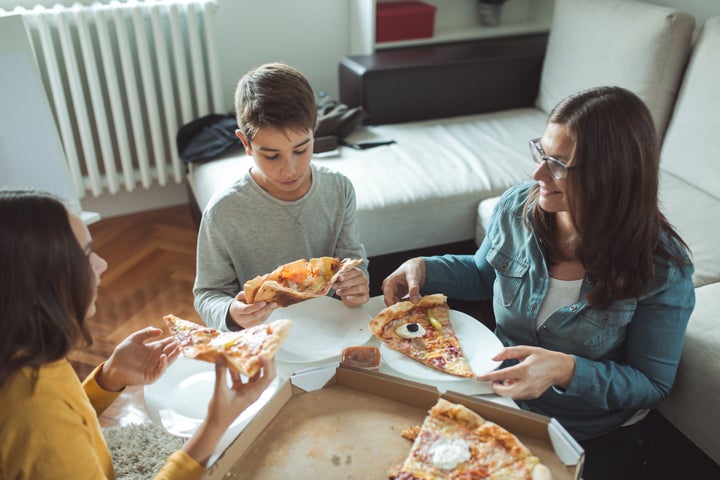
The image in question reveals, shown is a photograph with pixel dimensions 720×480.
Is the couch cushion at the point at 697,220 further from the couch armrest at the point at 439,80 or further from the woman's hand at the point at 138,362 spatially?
the woman's hand at the point at 138,362

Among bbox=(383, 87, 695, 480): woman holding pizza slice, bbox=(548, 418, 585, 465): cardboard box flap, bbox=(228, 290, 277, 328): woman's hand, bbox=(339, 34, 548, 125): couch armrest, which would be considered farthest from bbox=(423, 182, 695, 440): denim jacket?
bbox=(339, 34, 548, 125): couch armrest

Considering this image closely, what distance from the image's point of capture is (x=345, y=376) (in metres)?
1.22

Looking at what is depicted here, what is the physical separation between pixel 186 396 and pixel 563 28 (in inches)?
103

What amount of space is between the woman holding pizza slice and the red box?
2073mm

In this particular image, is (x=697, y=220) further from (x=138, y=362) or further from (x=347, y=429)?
(x=138, y=362)

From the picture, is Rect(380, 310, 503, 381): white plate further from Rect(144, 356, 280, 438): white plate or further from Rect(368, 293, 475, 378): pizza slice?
Rect(144, 356, 280, 438): white plate

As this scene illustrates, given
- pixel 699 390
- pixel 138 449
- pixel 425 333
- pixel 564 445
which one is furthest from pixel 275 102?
pixel 699 390

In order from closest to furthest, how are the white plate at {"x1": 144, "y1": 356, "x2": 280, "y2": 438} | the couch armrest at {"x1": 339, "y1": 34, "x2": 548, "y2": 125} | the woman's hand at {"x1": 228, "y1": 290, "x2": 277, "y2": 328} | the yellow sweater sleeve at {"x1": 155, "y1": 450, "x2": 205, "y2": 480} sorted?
the yellow sweater sleeve at {"x1": 155, "y1": 450, "x2": 205, "y2": 480}, the white plate at {"x1": 144, "y1": 356, "x2": 280, "y2": 438}, the woman's hand at {"x1": 228, "y1": 290, "x2": 277, "y2": 328}, the couch armrest at {"x1": 339, "y1": 34, "x2": 548, "y2": 125}

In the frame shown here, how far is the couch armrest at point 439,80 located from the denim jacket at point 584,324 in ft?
5.47

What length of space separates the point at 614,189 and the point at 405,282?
0.57m

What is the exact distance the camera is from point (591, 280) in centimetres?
138

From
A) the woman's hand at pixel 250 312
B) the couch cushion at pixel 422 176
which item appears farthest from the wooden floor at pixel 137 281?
the woman's hand at pixel 250 312

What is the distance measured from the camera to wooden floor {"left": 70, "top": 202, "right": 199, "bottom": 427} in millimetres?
2418

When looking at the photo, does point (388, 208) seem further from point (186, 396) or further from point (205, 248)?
point (186, 396)
